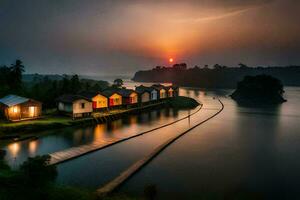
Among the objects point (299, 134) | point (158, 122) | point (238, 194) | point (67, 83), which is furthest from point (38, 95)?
point (299, 134)

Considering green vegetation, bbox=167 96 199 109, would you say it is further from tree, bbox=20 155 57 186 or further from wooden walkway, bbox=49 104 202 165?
tree, bbox=20 155 57 186

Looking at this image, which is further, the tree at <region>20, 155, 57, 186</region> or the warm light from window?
the warm light from window

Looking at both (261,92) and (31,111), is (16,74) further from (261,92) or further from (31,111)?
(261,92)

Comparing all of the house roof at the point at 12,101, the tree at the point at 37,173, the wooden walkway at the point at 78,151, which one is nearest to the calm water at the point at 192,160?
the wooden walkway at the point at 78,151

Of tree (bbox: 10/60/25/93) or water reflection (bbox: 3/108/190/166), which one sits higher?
tree (bbox: 10/60/25/93)

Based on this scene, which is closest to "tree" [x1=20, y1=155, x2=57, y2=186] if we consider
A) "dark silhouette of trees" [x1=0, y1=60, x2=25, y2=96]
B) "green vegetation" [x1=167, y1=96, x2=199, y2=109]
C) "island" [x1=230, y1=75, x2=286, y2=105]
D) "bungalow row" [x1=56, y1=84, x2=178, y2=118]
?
"bungalow row" [x1=56, y1=84, x2=178, y2=118]

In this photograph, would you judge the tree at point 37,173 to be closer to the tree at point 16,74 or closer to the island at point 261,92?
the tree at point 16,74

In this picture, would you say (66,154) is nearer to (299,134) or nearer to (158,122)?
(158,122)
